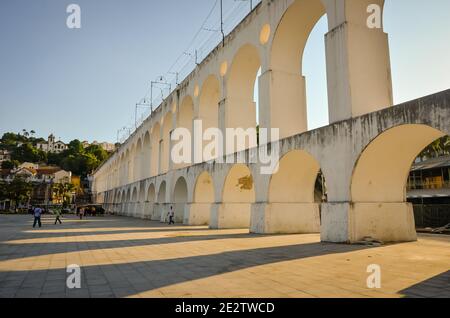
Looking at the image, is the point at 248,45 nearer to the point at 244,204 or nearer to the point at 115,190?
the point at 244,204

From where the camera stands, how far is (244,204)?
19.8 metres

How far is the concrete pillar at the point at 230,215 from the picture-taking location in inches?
749

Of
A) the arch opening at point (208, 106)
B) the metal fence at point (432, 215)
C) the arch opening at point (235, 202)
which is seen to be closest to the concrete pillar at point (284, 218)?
the arch opening at point (235, 202)

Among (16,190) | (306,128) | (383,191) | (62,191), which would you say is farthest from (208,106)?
(62,191)

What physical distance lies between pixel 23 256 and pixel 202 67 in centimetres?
1750

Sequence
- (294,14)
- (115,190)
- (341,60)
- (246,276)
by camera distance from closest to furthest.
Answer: (246,276) < (341,60) < (294,14) < (115,190)

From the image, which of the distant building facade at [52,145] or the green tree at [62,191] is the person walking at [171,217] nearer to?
the green tree at [62,191]

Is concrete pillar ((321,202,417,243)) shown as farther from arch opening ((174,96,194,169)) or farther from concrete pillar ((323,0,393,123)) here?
arch opening ((174,96,194,169))

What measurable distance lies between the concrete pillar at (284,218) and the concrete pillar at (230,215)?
3.65m

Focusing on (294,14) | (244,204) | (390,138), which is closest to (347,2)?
(294,14)

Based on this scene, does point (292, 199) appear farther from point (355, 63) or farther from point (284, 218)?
point (355, 63)

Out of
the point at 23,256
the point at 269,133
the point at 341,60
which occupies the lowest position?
the point at 23,256

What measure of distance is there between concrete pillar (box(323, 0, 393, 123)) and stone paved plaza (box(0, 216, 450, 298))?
464 centimetres

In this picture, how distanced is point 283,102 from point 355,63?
4725mm
